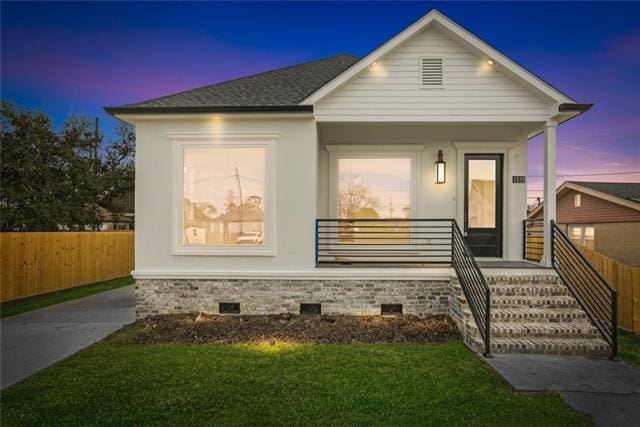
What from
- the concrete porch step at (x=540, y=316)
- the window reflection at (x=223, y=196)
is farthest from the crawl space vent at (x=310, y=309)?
the concrete porch step at (x=540, y=316)

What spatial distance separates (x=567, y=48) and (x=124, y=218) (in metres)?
23.5

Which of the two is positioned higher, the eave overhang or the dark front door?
the eave overhang

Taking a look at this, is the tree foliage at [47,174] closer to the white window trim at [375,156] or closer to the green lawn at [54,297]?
the green lawn at [54,297]

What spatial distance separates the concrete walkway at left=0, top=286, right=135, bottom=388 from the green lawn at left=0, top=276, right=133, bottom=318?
46 centimetres

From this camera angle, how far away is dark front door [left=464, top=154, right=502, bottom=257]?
9039 mm

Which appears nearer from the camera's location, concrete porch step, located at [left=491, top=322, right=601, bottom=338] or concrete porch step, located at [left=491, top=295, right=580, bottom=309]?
concrete porch step, located at [left=491, top=322, right=601, bottom=338]

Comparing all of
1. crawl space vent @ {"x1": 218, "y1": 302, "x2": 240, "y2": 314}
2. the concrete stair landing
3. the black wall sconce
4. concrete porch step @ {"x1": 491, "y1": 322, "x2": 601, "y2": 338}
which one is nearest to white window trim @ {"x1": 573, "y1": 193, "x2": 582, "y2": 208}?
the black wall sconce

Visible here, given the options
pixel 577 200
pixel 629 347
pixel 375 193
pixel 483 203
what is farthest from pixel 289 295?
pixel 577 200

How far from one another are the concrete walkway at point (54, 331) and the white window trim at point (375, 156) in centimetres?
515

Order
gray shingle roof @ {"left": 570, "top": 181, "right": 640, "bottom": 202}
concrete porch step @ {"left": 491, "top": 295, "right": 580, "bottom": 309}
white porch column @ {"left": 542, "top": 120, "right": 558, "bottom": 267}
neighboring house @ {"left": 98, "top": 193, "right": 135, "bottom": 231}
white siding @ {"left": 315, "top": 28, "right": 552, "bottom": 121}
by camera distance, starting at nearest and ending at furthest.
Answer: concrete porch step @ {"left": 491, "top": 295, "right": 580, "bottom": 309}, white porch column @ {"left": 542, "top": 120, "right": 558, "bottom": 267}, white siding @ {"left": 315, "top": 28, "right": 552, "bottom": 121}, gray shingle roof @ {"left": 570, "top": 181, "right": 640, "bottom": 202}, neighboring house @ {"left": 98, "top": 193, "right": 135, "bottom": 231}

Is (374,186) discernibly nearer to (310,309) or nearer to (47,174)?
(310,309)

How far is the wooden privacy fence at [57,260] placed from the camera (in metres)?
9.70

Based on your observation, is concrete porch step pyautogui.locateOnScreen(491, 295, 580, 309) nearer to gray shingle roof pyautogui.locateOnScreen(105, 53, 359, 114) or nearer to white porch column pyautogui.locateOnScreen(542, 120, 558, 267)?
white porch column pyautogui.locateOnScreen(542, 120, 558, 267)

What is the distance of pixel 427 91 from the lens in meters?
7.73
